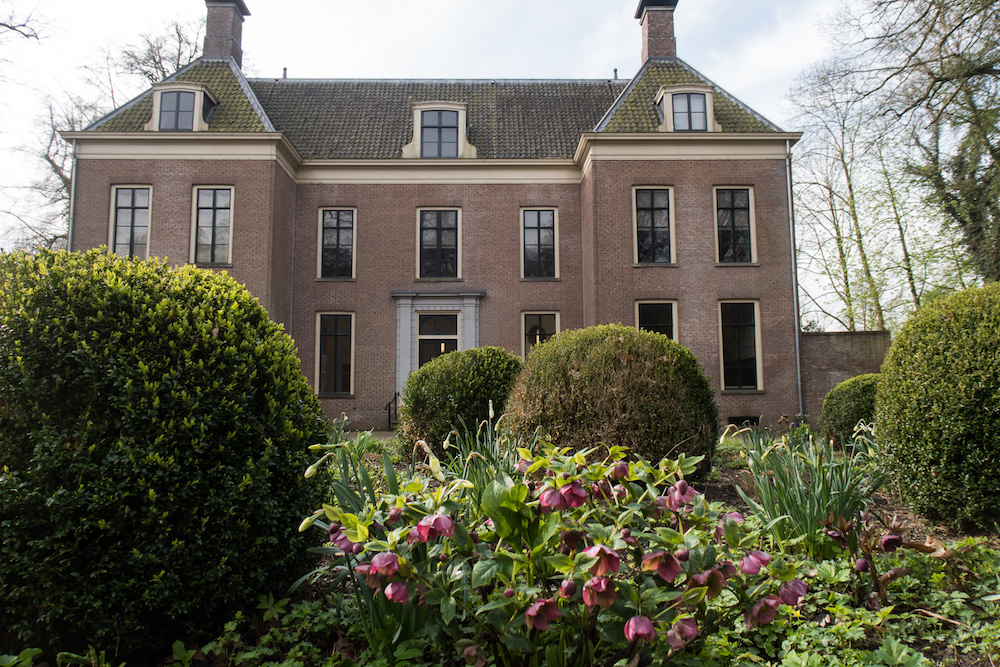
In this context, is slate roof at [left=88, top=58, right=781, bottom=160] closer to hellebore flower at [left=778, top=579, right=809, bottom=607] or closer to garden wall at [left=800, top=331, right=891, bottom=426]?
garden wall at [left=800, top=331, right=891, bottom=426]

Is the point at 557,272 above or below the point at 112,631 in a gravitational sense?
above

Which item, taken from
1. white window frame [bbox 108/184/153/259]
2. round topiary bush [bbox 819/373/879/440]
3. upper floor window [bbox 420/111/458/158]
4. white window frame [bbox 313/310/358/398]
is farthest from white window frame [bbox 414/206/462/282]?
round topiary bush [bbox 819/373/879/440]

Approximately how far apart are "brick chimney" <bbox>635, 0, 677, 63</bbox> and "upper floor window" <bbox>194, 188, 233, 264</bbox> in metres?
14.7

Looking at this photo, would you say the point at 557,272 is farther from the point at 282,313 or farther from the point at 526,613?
the point at 526,613

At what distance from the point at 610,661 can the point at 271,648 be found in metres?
1.50

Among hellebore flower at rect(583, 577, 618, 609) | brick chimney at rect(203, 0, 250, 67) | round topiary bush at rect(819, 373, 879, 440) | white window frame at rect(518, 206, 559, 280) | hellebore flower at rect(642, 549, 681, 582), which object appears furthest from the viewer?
brick chimney at rect(203, 0, 250, 67)

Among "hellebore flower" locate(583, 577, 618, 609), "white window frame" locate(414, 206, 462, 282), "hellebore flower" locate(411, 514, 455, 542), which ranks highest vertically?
"white window frame" locate(414, 206, 462, 282)

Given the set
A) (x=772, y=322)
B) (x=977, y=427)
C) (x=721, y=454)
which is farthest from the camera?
(x=772, y=322)

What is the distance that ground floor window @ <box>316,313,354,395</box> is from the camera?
60.5 ft

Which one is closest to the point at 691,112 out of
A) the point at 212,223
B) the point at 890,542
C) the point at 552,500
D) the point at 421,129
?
the point at 421,129

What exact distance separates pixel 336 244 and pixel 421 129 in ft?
15.3

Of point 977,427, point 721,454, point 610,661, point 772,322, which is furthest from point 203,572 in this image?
point 772,322

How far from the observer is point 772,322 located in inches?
699

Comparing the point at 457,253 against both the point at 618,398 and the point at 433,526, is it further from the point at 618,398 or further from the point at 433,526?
the point at 433,526
